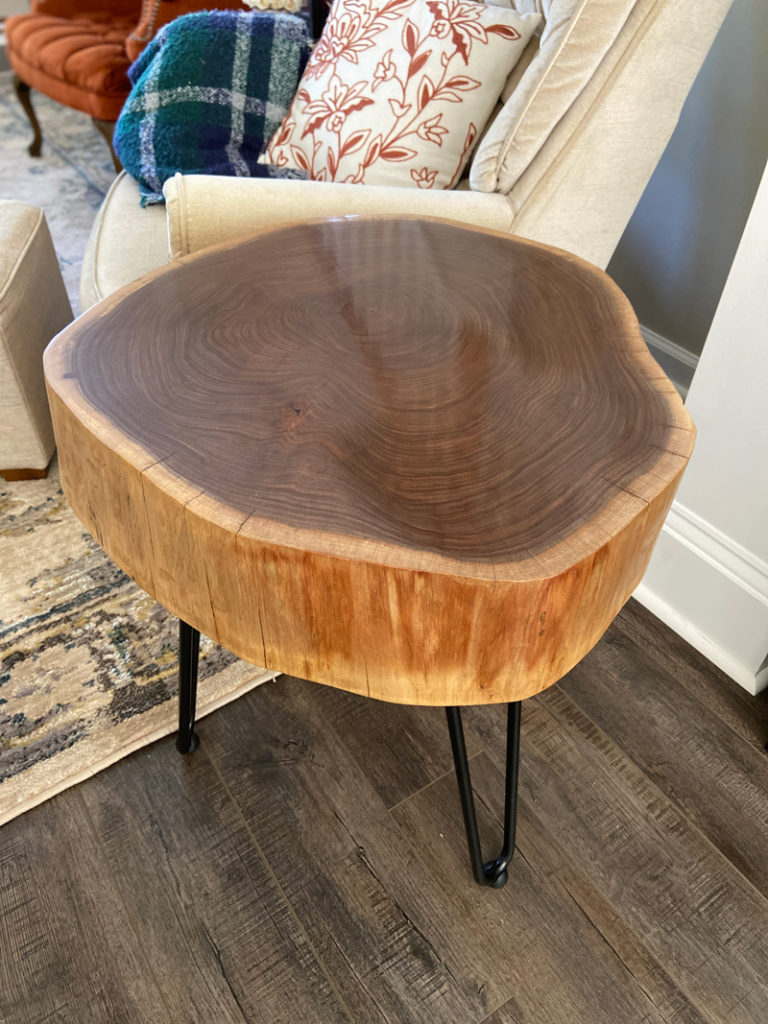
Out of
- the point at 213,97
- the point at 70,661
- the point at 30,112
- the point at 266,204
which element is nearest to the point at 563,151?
the point at 266,204

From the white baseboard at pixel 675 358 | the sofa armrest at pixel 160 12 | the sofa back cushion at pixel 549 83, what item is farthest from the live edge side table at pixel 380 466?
the sofa armrest at pixel 160 12

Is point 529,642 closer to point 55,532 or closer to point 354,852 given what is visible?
point 354,852

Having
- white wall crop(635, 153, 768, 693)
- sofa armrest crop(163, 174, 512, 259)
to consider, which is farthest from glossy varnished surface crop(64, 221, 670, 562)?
white wall crop(635, 153, 768, 693)

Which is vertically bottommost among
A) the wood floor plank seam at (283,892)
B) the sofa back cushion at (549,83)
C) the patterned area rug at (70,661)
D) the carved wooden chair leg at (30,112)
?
the patterned area rug at (70,661)

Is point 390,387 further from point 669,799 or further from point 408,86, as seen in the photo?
point 408,86

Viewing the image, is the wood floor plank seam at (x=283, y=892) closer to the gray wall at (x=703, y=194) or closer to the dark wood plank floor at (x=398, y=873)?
the dark wood plank floor at (x=398, y=873)

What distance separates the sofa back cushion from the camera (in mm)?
1130

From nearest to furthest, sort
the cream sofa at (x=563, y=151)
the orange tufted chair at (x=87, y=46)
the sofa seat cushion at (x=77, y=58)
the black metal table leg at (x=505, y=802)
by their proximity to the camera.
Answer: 1. the black metal table leg at (x=505, y=802)
2. the cream sofa at (x=563, y=151)
3. the orange tufted chair at (x=87, y=46)
4. the sofa seat cushion at (x=77, y=58)

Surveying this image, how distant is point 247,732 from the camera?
3.91 feet

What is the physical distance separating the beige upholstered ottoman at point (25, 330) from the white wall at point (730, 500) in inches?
46.5

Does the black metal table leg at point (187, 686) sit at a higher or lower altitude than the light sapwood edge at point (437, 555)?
lower

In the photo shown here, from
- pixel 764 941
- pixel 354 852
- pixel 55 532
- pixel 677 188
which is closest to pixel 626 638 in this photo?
pixel 764 941

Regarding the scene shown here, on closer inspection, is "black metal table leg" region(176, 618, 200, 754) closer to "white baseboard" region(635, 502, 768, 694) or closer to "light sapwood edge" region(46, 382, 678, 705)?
"light sapwood edge" region(46, 382, 678, 705)

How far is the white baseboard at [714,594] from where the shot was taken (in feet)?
4.02
